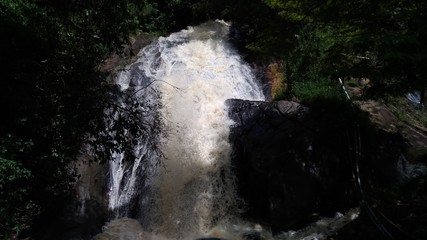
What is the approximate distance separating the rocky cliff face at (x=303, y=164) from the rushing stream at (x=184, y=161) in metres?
0.61

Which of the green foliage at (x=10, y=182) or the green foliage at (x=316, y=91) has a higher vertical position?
the green foliage at (x=316, y=91)

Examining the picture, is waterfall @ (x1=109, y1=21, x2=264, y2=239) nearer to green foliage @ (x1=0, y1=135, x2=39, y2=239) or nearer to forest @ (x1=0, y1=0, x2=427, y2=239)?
forest @ (x1=0, y1=0, x2=427, y2=239)

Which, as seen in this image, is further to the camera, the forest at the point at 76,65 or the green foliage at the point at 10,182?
the green foliage at the point at 10,182

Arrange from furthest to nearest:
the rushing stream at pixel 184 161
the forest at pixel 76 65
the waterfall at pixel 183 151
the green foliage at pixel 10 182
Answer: the waterfall at pixel 183 151 → the rushing stream at pixel 184 161 → the green foliage at pixel 10 182 → the forest at pixel 76 65

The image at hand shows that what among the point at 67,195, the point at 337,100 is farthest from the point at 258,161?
the point at 67,195

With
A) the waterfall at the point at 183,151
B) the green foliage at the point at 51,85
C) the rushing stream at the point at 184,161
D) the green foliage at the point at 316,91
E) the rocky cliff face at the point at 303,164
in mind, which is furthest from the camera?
the green foliage at the point at 316,91

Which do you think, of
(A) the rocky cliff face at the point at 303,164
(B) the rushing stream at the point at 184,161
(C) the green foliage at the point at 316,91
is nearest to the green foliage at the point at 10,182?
(B) the rushing stream at the point at 184,161

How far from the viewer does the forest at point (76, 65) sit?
17.8ft

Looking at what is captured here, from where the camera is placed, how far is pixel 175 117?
11.2m

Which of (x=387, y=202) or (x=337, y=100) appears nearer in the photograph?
(x=387, y=202)

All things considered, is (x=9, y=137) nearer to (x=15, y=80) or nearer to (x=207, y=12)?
(x=15, y=80)

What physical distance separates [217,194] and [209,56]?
609 cm

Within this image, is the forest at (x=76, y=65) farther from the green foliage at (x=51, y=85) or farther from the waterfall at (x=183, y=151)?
the waterfall at (x=183, y=151)

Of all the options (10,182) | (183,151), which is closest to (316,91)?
(183,151)
